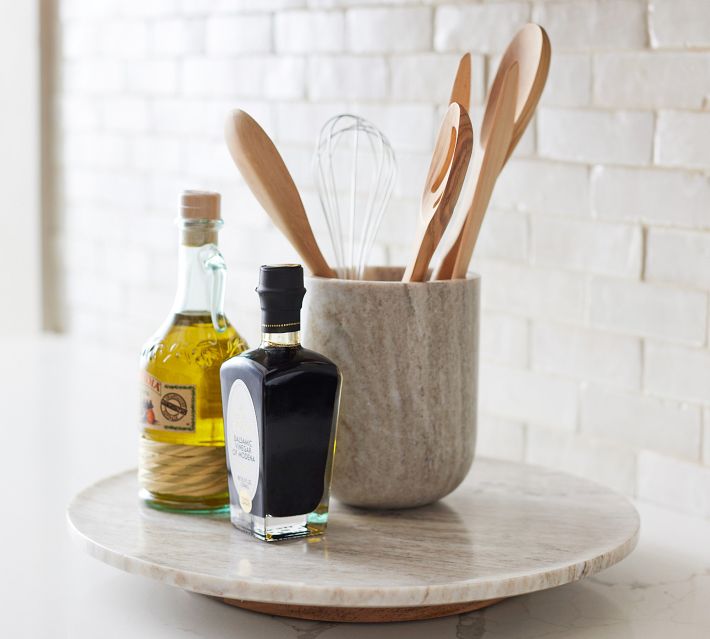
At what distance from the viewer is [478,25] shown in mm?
1050

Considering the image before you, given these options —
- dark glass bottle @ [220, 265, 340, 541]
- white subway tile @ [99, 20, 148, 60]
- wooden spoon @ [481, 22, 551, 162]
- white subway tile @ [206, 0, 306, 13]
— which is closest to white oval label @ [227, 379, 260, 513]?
dark glass bottle @ [220, 265, 340, 541]

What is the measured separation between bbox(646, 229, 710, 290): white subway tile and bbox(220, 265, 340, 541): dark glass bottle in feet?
1.14

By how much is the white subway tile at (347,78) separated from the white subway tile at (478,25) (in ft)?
0.29

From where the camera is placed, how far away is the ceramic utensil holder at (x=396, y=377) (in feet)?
2.42

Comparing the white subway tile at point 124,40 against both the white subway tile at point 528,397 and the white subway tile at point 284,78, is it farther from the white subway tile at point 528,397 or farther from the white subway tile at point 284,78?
the white subway tile at point 528,397

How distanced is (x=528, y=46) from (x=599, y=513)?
322 millimetres

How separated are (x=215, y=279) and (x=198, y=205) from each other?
0.17ft

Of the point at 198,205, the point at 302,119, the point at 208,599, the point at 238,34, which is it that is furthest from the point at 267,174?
the point at 238,34

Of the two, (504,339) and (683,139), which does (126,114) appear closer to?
(504,339)

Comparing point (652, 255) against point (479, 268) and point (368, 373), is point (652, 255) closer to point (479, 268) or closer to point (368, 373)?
point (479, 268)

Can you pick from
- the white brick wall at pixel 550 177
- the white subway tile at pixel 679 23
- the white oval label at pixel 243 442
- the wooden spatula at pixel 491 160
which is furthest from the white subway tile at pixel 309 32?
the white oval label at pixel 243 442

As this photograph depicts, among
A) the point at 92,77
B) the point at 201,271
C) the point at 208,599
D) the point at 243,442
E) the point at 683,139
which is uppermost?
the point at 92,77

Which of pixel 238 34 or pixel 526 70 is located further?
pixel 238 34

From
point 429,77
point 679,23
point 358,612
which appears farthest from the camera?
point 429,77
